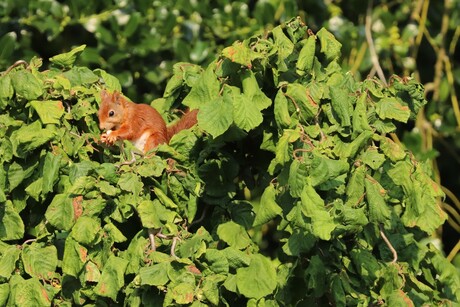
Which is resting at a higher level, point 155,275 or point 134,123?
point 155,275

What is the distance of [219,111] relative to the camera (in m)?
2.27

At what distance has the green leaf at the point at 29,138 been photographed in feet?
7.77

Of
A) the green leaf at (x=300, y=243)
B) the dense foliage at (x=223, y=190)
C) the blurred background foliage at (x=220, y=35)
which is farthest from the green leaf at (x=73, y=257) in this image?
the blurred background foliage at (x=220, y=35)

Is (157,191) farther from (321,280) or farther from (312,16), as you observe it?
(312,16)

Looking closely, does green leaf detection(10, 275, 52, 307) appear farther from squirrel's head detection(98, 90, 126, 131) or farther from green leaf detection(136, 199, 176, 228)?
squirrel's head detection(98, 90, 126, 131)

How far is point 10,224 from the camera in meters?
2.45

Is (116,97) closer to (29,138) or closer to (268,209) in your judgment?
(29,138)

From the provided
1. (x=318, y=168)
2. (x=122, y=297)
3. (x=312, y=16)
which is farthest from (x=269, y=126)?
(x=312, y=16)

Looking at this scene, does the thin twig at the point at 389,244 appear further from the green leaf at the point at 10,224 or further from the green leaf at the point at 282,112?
the green leaf at the point at 10,224

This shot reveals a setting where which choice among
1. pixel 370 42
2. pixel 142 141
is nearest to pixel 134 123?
pixel 142 141

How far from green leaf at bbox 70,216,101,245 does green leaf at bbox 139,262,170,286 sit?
0.15 m

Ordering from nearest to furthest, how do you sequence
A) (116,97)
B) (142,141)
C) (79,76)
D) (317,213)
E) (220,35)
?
(317,213) → (79,76) → (116,97) → (142,141) → (220,35)

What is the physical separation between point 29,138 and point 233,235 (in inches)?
21.1

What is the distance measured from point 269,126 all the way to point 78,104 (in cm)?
48
